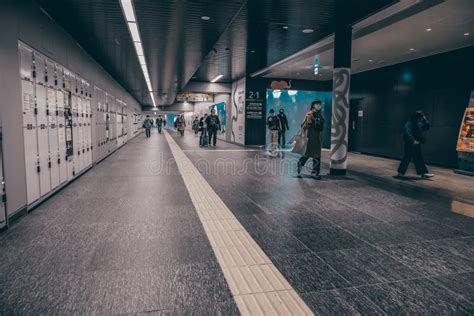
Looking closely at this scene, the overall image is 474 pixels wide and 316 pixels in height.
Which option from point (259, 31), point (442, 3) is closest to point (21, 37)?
point (259, 31)

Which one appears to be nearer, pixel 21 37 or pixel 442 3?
pixel 21 37

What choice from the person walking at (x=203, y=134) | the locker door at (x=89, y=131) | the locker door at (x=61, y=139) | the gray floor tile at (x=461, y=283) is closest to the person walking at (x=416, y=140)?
the gray floor tile at (x=461, y=283)

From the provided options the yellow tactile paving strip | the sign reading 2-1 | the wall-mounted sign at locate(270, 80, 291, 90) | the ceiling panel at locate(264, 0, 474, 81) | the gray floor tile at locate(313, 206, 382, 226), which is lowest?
the yellow tactile paving strip

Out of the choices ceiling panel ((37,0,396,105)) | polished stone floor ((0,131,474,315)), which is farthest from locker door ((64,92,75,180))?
ceiling panel ((37,0,396,105))

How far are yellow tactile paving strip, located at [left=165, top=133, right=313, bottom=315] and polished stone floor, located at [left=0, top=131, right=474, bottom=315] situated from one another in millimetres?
79

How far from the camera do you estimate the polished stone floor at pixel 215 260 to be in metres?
2.12

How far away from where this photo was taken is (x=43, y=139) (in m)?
4.71

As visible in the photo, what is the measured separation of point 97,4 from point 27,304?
15.8ft

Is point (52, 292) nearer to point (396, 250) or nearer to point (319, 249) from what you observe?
point (319, 249)

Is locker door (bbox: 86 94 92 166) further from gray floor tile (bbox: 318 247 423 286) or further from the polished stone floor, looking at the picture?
gray floor tile (bbox: 318 247 423 286)

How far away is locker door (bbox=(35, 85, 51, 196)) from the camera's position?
14.9ft

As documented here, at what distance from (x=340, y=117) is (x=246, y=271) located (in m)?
5.28

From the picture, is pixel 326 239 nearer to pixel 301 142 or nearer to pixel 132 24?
pixel 301 142

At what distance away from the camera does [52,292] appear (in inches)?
86.5
